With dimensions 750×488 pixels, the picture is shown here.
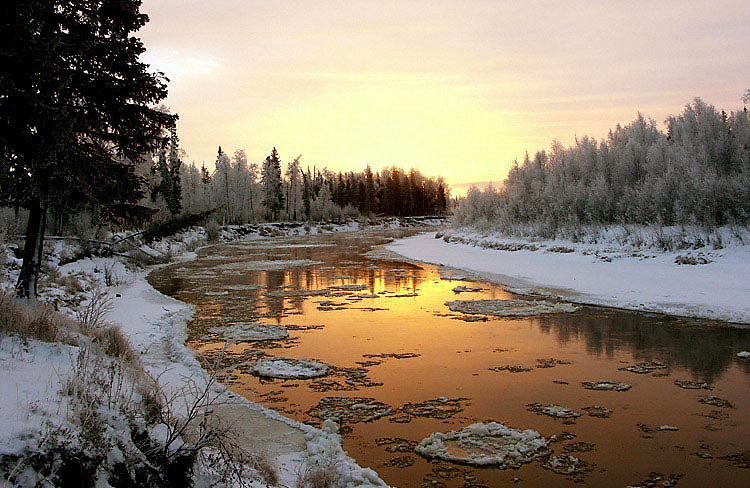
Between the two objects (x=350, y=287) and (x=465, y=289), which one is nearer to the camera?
(x=465, y=289)

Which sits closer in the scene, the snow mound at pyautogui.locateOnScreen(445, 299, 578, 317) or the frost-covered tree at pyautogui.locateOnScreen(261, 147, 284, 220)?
the snow mound at pyautogui.locateOnScreen(445, 299, 578, 317)

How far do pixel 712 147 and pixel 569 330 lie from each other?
1657 cm

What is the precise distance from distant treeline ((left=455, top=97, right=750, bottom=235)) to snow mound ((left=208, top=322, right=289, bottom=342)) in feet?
58.4

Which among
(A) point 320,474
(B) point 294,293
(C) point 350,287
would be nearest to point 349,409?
(A) point 320,474

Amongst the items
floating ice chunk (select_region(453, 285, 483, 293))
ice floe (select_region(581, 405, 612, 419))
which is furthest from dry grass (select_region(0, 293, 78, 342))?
floating ice chunk (select_region(453, 285, 483, 293))

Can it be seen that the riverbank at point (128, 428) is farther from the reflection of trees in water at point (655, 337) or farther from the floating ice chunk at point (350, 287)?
the floating ice chunk at point (350, 287)

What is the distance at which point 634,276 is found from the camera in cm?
1898

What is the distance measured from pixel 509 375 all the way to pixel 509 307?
21.5 ft

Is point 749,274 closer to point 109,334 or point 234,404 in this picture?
point 234,404

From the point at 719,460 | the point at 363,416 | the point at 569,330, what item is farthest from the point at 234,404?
the point at 569,330

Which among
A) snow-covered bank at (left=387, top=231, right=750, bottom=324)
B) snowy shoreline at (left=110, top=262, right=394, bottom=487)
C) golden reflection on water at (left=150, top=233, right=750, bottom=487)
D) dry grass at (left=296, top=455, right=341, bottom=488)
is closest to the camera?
dry grass at (left=296, top=455, right=341, bottom=488)

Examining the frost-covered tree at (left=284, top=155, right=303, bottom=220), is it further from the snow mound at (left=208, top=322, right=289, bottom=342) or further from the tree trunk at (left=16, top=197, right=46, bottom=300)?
the tree trunk at (left=16, top=197, right=46, bottom=300)

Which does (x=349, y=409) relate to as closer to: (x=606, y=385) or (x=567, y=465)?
(x=567, y=465)

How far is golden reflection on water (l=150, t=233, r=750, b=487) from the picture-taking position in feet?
19.6
